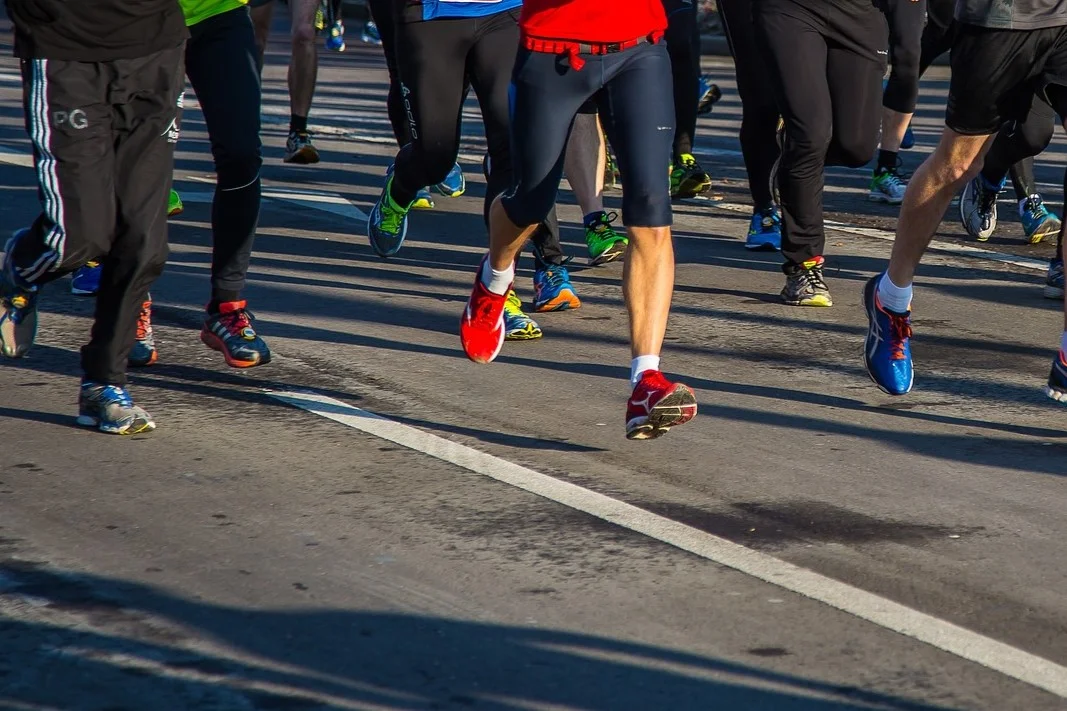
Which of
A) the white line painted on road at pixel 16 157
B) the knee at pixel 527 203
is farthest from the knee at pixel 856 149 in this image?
the white line painted on road at pixel 16 157

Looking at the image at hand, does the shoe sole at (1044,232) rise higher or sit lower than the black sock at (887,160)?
lower

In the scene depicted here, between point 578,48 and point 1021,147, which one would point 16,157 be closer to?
point 1021,147

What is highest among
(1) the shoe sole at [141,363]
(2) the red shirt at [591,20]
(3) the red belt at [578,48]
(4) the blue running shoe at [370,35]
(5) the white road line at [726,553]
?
(2) the red shirt at [591,20]

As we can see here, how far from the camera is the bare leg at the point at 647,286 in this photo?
5199 millimetres

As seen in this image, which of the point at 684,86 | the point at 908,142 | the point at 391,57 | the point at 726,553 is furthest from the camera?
the point at 908,142

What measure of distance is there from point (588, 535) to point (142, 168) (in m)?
1.91

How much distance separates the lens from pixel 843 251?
8648 millimetres

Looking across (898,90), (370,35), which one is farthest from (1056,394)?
(370,35)

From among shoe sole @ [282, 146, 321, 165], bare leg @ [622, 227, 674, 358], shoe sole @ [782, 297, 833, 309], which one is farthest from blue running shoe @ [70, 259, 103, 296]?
shoe sole @ [282, 146, 321, 165]

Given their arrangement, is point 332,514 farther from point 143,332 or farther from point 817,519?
point 143,332

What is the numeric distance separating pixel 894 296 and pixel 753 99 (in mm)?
2702

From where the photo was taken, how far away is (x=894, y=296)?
5898 millimetres

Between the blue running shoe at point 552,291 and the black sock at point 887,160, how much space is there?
382 cm

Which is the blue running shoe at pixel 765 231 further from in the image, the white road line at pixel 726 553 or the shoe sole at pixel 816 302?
the white road line at pixel 726 553
